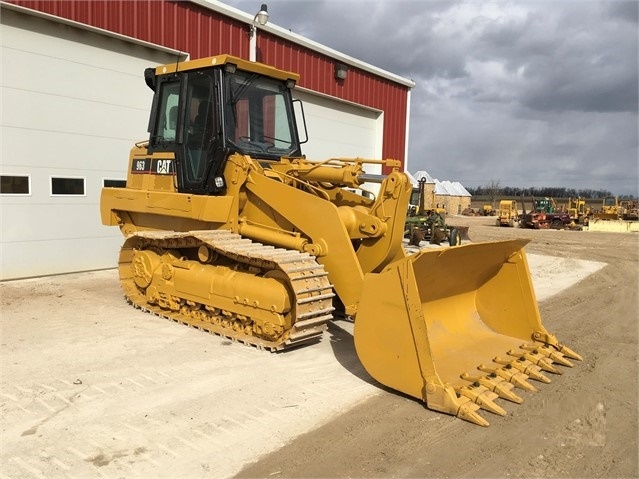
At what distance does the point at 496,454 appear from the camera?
3516 millimetres

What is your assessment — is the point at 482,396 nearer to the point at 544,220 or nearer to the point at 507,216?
the point at 544,220

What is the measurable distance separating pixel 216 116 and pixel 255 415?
12.2ft

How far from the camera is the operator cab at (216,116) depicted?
6.44 m

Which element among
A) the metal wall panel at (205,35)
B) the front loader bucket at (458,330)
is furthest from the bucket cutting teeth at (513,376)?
the metal wall panel at (205,35)

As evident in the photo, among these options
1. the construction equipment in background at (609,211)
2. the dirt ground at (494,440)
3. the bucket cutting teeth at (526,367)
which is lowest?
the dirt ground at (494,440)

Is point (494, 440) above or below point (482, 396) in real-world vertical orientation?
below

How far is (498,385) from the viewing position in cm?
441

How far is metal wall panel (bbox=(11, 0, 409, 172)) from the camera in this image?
9422mm

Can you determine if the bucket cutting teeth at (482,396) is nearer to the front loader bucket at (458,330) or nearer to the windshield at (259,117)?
the front loader bucket at (458,330)

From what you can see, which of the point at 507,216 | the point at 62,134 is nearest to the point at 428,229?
the point at 62,134

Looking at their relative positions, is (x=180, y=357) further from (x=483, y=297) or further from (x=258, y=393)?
(x=483, y=297)

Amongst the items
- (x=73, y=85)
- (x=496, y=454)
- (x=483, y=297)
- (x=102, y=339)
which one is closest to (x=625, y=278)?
(x=483, y=297)

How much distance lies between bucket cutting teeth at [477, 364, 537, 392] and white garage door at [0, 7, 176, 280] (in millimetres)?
7706

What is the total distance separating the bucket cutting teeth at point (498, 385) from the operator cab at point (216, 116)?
359 cm
